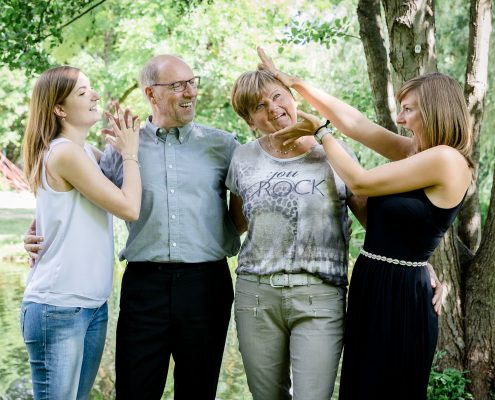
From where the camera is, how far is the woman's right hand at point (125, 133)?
8.58 feet

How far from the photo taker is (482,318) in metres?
3.73

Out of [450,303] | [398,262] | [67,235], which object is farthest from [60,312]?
[450,303]

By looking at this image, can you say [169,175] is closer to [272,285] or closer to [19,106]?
[272,285]

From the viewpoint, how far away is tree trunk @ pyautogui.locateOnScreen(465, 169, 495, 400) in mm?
3674

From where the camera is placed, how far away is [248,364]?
2.68 meters

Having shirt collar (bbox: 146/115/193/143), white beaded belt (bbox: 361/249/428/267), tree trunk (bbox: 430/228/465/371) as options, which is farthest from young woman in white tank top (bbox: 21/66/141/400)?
tree trunk (bbox: 430/228/465/371)

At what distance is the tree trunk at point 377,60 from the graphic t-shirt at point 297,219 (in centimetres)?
165

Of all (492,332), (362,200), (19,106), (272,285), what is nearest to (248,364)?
(272,285)

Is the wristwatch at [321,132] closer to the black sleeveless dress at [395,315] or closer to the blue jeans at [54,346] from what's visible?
the black sleeveless dress at [395,315]

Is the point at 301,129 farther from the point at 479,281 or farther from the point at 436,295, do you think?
the point at 479,281

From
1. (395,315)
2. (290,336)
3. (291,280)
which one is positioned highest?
(291,280)

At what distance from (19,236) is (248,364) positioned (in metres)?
10.1

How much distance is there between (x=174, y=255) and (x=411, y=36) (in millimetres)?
1930

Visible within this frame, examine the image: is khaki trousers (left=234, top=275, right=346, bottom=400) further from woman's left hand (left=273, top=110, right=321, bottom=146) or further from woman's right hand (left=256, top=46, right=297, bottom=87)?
woman's right hand (left=256, top=46, right=297, bottom=87)
